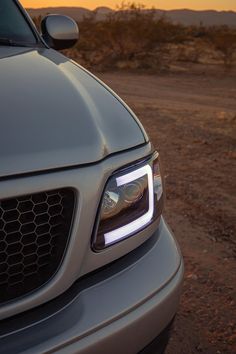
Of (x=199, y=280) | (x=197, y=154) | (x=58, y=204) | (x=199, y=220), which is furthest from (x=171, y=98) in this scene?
(x=58, y=204)

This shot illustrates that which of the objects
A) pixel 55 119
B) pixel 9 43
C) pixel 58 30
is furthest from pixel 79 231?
pixel 58 30

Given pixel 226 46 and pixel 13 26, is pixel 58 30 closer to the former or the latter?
pixel 13 26

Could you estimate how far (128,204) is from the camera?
A: 1.63 meters

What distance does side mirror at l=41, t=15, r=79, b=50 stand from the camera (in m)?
2.97

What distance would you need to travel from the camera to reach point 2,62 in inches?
79.3

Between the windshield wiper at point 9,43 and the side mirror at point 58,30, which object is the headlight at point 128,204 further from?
the side mirror at point 58,30

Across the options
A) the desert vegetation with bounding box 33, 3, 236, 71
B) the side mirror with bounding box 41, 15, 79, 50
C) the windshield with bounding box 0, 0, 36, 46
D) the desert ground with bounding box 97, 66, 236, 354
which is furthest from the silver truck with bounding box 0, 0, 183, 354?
the desert vegetation with bounding box 33, 3, 236, 71

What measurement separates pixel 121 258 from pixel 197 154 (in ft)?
13.2

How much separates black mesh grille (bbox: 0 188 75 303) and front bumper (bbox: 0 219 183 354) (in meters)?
0.09

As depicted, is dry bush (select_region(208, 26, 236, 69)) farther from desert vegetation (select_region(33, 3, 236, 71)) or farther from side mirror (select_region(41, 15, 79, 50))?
side mirror (select_region(41, 15, 79, 50))

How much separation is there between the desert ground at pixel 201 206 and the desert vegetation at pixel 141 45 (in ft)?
23.8

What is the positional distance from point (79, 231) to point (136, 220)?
0.28 m

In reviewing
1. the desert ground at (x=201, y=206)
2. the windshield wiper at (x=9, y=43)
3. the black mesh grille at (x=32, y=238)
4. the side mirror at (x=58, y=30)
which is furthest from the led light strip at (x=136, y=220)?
the side mirror at (x=58, y=30)

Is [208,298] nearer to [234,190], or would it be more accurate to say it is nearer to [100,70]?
[234,190]
